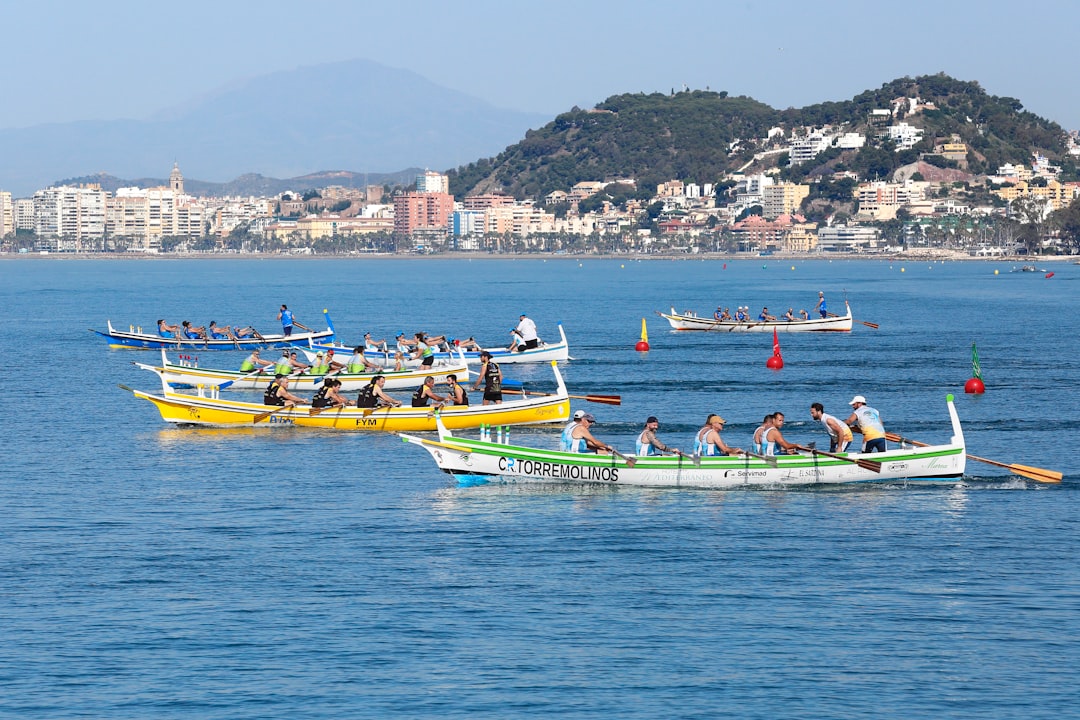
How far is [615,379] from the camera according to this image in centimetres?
6706

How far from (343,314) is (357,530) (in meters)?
101

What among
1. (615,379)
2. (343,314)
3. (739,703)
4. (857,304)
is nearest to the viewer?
(739,703)

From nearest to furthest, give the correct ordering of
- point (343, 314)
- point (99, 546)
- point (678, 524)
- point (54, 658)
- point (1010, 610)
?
point (54, 658)
point (1010, 610)
point (99, 546)
point (678, 524)
point (343, 314)

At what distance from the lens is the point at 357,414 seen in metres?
48.2

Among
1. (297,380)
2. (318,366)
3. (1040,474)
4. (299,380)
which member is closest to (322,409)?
(297,380)

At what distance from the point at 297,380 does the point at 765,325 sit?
42.7m

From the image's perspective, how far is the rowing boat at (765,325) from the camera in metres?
93.1

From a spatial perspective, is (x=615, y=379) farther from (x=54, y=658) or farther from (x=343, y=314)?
(x=343, y=314)

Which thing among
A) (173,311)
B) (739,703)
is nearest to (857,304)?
(173,311)

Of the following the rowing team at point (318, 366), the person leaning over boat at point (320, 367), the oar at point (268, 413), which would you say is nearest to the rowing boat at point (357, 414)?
the oar at point (268, 413)

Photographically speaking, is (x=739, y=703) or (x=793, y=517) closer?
(x=739, y=703)

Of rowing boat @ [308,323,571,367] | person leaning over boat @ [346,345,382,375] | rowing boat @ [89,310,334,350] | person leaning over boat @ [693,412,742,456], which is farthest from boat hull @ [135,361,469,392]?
person leaning over boat @ [693,412,742,456]

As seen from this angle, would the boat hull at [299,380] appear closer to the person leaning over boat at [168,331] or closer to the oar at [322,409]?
the oar at [322,409]

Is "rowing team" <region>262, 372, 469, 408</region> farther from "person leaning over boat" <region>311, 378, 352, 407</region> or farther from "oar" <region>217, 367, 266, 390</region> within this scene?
"oar" <region>217, 367, 266, 390</region>
